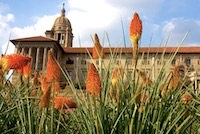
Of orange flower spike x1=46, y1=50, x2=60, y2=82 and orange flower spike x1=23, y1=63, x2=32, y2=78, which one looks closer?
orange flower spike x1=46, y1=50, x2=60, y2=82

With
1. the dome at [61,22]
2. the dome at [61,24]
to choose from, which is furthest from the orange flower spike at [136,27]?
the dome at [61,22]

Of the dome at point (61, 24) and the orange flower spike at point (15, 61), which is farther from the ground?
the dome at point (61, 24)

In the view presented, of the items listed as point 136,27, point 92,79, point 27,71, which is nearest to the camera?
point 92,79

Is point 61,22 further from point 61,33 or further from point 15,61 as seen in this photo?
point 15,61

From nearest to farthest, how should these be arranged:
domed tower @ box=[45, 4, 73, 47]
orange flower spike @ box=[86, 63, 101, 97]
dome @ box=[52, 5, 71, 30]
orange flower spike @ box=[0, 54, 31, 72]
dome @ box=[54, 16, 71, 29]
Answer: orange flower spike @ box=[86, 63, 101, 97] → orange flower spike @ box=[0, 54, 31, 72] → domed tower @ box=[45, 4, 73, 47] → dome @ box=[52, 5, 71, 30] → dome @ box=[54, 16, 71, 29]

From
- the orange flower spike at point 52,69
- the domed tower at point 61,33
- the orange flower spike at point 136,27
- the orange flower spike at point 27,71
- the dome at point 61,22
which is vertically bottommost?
the orange flower spike at point 27,71

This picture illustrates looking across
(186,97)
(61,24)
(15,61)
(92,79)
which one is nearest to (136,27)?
(92,79)

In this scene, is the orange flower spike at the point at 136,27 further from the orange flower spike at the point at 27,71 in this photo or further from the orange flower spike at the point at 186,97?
the orange flower spike at the point at 27,71

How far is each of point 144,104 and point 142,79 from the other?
0.69 ft

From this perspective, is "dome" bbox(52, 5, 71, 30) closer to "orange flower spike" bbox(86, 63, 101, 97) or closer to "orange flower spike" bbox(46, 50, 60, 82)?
"orange flower spike" bbox(46, 50, 60, 82)

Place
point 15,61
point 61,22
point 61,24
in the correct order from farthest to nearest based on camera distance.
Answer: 1. point 61,22
2. point 61,24
3. point 15,61

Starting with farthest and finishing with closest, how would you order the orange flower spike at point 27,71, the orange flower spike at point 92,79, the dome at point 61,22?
1. the dome at point 61,22
2. the orange flower spike at point 27,71
3. the orange flower spike at point 92,79

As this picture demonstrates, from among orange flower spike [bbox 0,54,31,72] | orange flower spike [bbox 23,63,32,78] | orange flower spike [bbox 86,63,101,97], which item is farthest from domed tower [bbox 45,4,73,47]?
orange flower spike [bbox 86,63,101,97]

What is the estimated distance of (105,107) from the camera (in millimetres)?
2047
